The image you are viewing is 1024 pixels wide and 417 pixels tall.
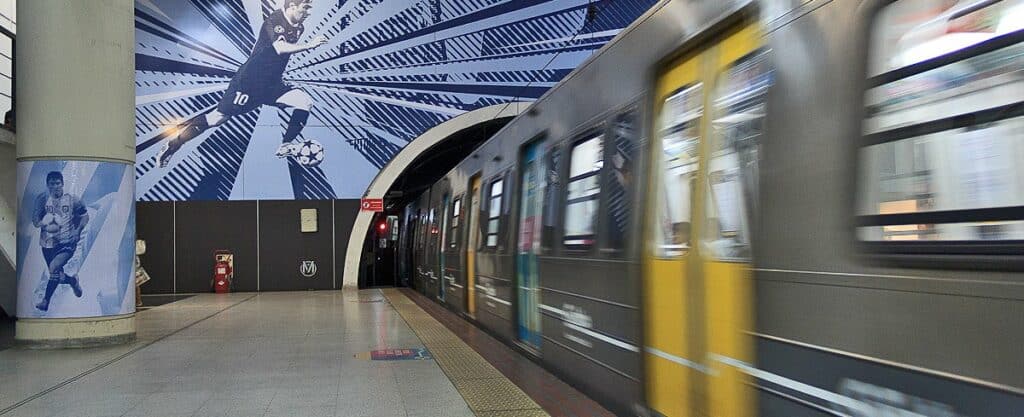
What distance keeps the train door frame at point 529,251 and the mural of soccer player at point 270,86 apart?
45.6 ft

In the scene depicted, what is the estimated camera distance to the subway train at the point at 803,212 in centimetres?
224

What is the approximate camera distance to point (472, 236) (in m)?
11.2

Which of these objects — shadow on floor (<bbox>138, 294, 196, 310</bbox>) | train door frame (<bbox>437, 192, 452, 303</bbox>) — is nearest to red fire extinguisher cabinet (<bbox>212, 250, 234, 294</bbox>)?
shadow on floor (<bbox>138, 294, 196, 310</bbox>)

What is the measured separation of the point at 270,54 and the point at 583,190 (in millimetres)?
16870

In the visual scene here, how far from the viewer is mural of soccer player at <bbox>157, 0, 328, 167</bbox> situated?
20.7 metres

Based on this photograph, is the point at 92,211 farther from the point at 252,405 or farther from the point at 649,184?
the point at 649,184

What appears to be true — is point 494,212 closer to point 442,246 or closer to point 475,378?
point 475,378

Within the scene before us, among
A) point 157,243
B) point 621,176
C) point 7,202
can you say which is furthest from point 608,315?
point 157,243

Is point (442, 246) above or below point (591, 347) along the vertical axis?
above

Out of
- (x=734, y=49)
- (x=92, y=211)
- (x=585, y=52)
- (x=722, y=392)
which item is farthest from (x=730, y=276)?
(x=585, y=52)

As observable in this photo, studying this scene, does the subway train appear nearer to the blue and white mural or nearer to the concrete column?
the concrete column

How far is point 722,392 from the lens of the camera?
12.2ft

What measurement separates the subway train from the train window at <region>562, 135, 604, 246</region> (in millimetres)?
28

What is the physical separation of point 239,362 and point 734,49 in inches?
247
